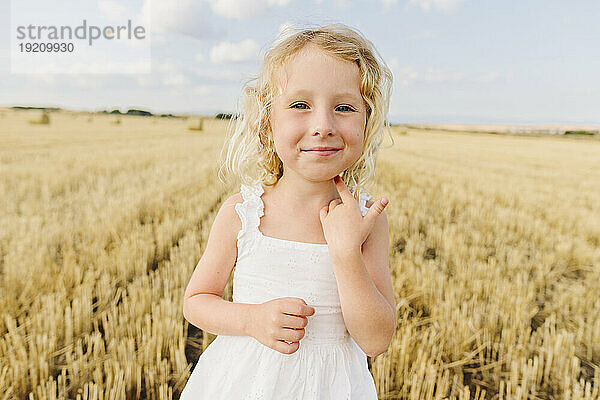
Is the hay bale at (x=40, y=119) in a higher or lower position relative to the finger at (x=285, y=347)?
higher

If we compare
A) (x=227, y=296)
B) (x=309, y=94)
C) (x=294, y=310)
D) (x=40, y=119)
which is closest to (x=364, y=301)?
(x=294, y=310)

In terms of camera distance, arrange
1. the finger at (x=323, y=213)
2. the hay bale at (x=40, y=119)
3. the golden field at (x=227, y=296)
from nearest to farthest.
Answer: the finger at (x=323, y=213) → the golden field at (x=227, y=296) → the hay bale at (x=40, y=119)

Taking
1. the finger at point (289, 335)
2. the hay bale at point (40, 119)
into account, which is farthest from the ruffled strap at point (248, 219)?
the hay bale at point (40, 119)

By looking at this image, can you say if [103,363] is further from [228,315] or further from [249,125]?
[249,125]

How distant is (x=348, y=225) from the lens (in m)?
Result: 1.32

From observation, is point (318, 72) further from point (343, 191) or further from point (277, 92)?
point (343, 191)

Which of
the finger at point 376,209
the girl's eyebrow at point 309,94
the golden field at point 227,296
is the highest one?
the girl's eyebrow at point 309,94

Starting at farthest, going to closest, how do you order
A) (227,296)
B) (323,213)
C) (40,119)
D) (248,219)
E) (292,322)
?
(40,119)
(227,296)
(248,219)
(323,213)
(292,322)

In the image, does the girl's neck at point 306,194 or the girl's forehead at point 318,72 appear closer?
the girl's forehead at point 318,72

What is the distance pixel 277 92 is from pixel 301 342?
683 mm

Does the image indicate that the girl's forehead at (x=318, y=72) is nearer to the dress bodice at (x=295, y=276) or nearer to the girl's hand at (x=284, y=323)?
the dress bodice at (x=295, y=276)

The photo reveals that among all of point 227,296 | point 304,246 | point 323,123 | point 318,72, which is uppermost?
point 318,72

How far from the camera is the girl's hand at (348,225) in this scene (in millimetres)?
1307

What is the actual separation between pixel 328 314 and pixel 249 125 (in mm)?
606
